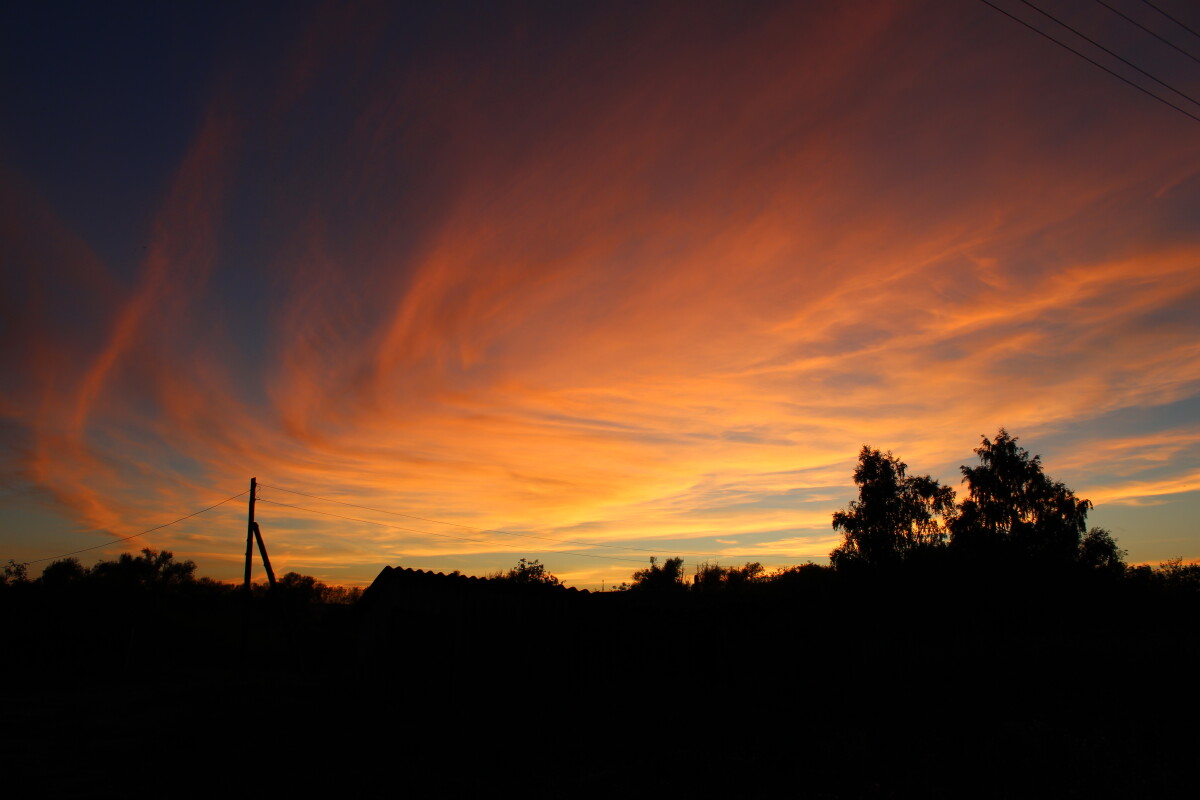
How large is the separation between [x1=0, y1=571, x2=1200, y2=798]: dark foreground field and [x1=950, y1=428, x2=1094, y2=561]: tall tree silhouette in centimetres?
2469

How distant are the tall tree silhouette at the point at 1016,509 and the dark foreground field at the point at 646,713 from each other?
972 inches

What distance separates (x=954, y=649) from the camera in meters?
17.1

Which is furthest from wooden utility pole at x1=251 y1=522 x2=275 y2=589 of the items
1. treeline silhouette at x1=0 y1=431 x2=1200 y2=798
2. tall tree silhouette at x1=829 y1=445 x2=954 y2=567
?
tall tree silhouette at x1=829 y1=445 x2=954 y2=567

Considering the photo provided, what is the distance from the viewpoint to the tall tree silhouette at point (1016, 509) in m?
44.2

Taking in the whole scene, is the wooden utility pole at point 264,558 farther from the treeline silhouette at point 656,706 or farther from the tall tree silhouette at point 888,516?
the tall tree silhouette at point 888,516

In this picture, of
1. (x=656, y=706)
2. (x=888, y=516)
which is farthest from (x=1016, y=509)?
(x=656, y=706)

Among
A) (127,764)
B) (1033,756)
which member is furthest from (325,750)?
(1033,756)

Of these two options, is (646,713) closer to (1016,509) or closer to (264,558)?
(264,558)

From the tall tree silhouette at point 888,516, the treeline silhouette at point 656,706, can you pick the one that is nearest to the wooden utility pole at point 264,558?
the treeline silhouette at point 656,706

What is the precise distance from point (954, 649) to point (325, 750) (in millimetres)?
16295

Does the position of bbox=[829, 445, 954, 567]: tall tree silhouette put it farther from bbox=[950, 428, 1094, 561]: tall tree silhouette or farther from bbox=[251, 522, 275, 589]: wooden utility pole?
bbox=[251, 522, 275, 589]: wooden utility pole

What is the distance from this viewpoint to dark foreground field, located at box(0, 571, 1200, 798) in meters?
10.1

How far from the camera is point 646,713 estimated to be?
13.1 metres

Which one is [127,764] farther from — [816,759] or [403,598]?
[816,759]
